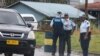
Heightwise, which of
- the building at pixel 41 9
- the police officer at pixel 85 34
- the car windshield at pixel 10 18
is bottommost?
the building at pixel 41 9

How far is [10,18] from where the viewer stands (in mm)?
17969

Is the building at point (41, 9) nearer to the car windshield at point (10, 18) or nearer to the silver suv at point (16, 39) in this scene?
the car windshield at point (10, 18)

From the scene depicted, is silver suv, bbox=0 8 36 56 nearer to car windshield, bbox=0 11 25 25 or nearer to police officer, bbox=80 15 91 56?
car windshield, bbox=0 11 25 25

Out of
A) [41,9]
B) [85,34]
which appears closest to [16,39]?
[85,34]

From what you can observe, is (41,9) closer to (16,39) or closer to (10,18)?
(10,18)

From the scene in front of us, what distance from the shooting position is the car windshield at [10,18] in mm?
17641

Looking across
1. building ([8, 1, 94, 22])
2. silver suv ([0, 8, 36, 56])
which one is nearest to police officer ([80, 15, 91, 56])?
silver suv ([0, 8, 36, 56])

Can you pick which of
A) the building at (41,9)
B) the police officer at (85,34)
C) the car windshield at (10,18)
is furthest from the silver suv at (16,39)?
the building at (41,9)

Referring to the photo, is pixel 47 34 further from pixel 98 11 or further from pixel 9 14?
pixel 98 11

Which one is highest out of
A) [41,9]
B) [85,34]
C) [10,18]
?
[10,18]

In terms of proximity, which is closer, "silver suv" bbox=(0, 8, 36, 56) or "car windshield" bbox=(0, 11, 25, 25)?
"silver suv" bbox=(0, 8, 36, 56)

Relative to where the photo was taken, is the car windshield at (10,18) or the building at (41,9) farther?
the building at (41,9)

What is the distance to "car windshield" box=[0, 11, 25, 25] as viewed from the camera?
17.6 m

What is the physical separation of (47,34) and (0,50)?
589 cm
